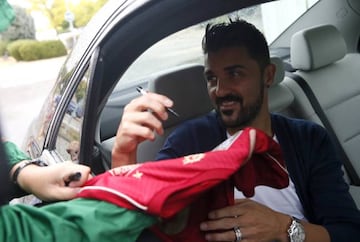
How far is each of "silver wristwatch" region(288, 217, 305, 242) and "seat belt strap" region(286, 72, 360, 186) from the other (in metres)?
1.31

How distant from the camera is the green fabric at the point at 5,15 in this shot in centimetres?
74

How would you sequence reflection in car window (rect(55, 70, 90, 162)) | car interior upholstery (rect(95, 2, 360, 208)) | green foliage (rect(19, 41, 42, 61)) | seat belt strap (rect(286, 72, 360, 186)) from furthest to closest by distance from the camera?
green foliage (rect(19, 41, 42, 61)) < car interior upholstery (rect(95, 2, 360, 208)) < seat belt strap (rect(286, 72, 360, 186)) < reflection in car window (rect(55, 70, 90, 162))

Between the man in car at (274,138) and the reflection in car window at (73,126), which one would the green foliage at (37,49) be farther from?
the man in car at (274,138)

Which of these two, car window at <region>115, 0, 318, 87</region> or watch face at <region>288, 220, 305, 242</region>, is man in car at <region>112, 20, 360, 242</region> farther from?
car window at <region>115, 0, 318, 87</region>

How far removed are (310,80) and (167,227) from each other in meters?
2.29

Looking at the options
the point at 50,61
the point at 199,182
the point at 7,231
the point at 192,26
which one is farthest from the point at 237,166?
the point at 50,61

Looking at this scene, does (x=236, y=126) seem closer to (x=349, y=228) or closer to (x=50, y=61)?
(x=349, y=228)

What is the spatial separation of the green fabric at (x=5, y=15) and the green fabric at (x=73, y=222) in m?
0.28

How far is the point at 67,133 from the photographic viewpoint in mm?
1964

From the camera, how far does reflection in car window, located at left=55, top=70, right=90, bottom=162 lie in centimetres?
181

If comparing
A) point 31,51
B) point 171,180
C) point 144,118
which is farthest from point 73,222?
point 31,51

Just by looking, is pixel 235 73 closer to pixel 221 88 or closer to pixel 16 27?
pixel 221 88

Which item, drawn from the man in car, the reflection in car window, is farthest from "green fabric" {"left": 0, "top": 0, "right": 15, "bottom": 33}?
the reflection in car window

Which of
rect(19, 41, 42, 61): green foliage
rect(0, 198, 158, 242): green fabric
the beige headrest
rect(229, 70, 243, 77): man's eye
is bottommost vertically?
rect(19, 41, 42, 61): green foliage
